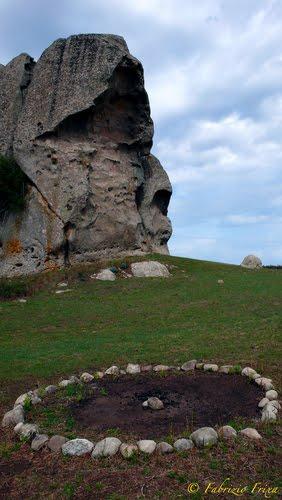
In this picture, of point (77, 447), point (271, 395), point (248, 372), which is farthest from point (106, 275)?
point (77, 447)

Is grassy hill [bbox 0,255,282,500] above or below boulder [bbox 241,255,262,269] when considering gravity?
below

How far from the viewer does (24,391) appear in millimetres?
11195

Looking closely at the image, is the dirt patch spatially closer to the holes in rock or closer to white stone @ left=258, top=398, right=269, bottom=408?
white stone @ left=258, top=398, right=269, bottom=408

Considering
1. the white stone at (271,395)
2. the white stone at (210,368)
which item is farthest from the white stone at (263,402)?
the white stone at (210,368)

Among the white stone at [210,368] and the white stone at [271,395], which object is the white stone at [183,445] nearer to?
the white stone at [271,395]

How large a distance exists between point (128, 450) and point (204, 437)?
1172 mm

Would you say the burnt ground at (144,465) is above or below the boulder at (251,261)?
below

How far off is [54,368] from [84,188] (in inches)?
793

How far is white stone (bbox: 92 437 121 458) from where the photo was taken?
759 cm

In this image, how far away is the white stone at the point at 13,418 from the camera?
9.18 meters

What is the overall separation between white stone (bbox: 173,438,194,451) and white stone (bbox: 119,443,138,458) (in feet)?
2.02

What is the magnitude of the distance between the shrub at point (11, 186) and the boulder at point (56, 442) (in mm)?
25048

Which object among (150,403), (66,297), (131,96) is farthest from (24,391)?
(131,96)

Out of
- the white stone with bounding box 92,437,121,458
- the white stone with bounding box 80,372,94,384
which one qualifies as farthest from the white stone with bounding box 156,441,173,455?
the white stone with bounding box 80,372,94,384
